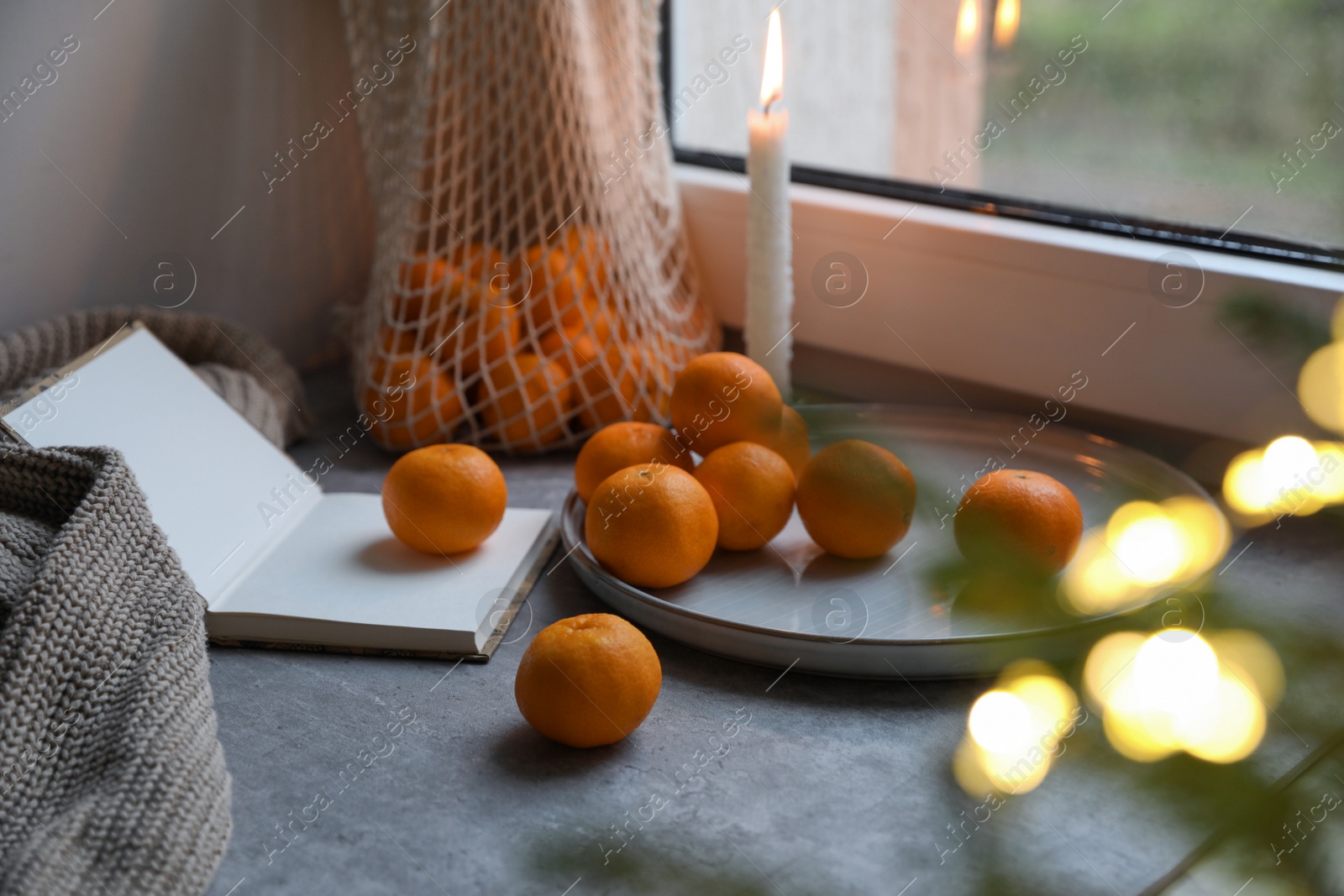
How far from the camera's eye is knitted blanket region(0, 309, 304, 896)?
408 millimetres

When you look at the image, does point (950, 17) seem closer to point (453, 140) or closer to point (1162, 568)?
point (453, 140)

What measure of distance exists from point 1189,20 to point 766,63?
12.6 inches

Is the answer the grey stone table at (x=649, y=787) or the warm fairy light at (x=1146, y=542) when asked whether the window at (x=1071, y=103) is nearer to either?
the warm fairy light at (x=1146, y=542)

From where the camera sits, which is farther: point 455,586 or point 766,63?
point 766,63

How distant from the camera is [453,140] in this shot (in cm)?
83

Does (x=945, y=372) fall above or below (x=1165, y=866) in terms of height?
above

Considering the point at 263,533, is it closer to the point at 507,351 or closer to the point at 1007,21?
the point at 507,351

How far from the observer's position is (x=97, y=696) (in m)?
0.47

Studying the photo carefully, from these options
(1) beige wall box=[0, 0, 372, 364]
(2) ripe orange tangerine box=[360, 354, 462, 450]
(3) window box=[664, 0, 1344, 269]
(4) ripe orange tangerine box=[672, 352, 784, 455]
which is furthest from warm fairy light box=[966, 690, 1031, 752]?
(1) beige wall box=[0, 0, 372, 364]

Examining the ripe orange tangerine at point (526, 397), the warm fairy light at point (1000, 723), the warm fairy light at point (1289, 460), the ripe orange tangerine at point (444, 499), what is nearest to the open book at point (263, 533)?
the ripe orange tangerine at point (444, 499)

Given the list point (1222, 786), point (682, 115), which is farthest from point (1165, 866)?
point (682, 115)

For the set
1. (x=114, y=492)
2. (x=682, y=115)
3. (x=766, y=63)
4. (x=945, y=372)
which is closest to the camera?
(x=114, y=492)

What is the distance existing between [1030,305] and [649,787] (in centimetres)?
50

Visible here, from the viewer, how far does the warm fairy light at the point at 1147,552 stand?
21.4 inches
